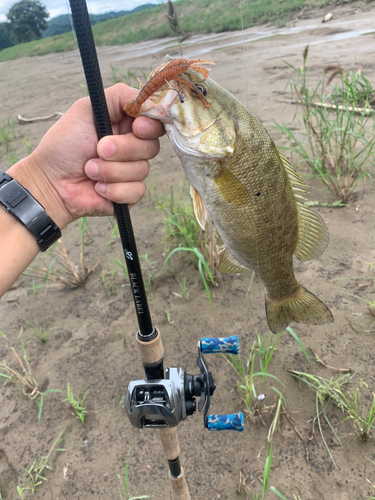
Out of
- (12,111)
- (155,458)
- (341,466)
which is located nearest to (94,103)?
(155,458)

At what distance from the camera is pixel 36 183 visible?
148 cm

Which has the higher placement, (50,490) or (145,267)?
(145,267)

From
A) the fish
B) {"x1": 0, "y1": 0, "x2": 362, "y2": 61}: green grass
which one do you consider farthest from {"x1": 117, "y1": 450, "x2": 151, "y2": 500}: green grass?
{"x1": 0, "y1": 0, "x2": 362, "y2": 61}: green grass

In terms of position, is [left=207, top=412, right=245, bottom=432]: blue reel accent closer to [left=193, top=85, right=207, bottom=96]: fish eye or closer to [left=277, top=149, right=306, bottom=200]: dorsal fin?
[left=277, top=149, right=306, bottom=200]: dorsal fin

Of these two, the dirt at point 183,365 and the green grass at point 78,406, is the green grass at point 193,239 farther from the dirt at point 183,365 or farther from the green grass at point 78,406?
the green grass at point 78,406

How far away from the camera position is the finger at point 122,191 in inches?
52.0

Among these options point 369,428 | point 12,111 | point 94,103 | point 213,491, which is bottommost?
point 213,491

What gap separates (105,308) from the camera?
9.01 feet

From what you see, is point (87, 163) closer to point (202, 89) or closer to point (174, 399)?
point (202, 89)

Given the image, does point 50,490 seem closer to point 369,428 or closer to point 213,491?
point 213,491

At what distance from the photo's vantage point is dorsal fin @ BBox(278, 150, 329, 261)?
4.49 ft

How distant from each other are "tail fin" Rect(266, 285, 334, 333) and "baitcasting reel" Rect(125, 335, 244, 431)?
28cm

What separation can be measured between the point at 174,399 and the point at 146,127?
949 millimetres

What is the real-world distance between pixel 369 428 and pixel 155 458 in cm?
111
